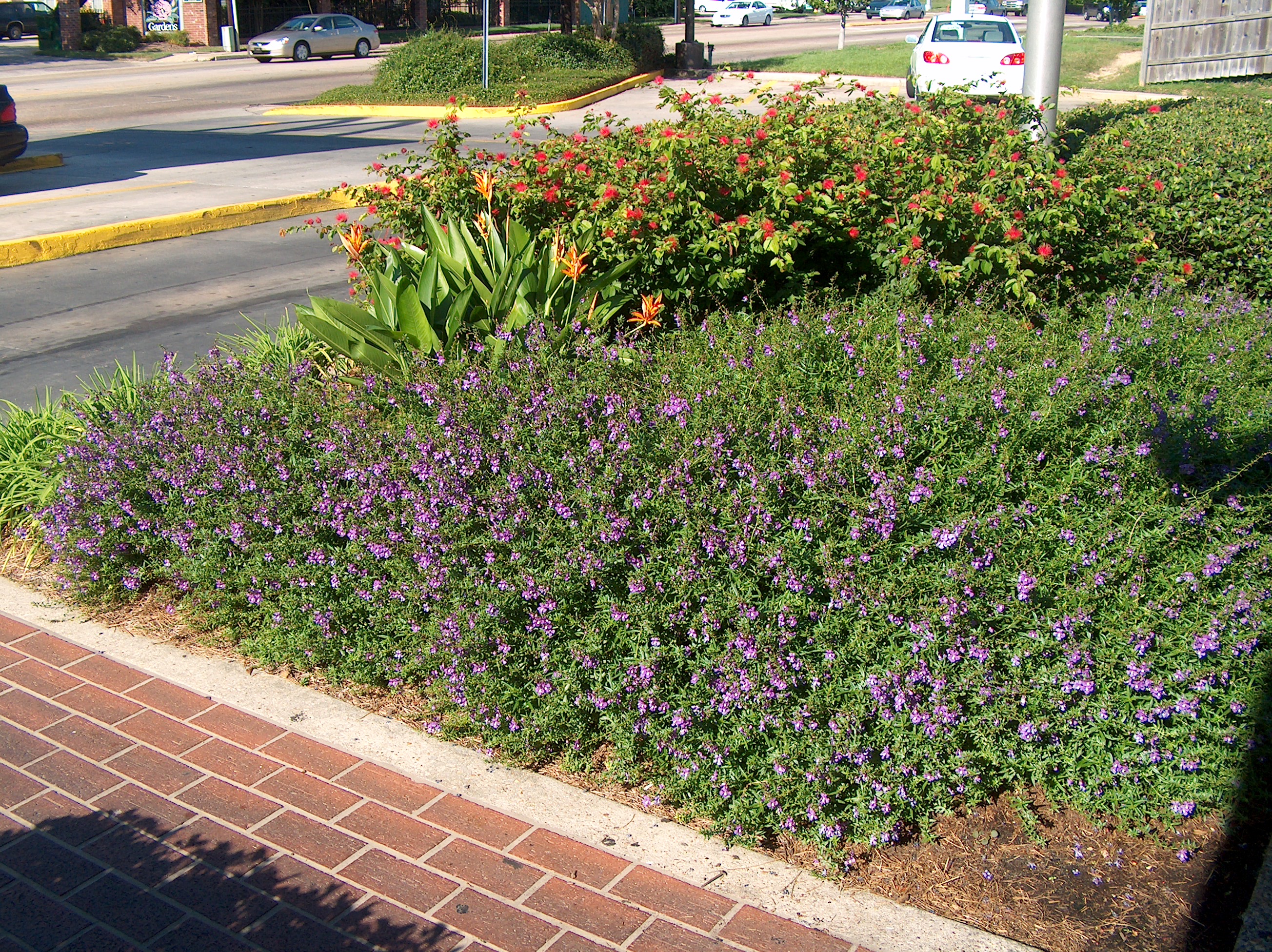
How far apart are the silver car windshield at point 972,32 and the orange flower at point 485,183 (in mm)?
17911

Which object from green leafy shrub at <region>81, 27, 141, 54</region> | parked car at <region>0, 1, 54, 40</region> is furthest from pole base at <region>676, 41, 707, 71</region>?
parked car at <region>0, 1, 54, 40</region>

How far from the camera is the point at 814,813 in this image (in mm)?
3033

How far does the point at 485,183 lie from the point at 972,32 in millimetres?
18874

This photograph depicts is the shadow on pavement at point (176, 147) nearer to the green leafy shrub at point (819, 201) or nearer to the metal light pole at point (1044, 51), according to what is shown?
the green leafy shrub at point (819, 201)

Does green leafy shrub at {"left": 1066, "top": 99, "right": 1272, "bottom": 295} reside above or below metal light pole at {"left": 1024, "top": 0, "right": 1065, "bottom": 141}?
below

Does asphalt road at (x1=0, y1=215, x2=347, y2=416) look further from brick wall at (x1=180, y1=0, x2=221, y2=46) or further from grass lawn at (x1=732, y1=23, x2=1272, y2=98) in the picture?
brick wall at (x1=180, y1=0, x2=221, y2=46)

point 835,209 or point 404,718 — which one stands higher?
point 835,209

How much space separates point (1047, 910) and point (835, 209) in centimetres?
343

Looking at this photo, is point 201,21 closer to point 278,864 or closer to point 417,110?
point 417,110

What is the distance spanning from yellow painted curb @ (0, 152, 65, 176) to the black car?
1.05ft

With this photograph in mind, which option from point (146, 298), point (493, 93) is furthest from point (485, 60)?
point (146, 298)

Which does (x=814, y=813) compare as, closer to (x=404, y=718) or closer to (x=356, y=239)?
(x=404, y=718)

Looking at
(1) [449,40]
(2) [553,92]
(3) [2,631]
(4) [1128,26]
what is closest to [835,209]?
(3) [2,631]

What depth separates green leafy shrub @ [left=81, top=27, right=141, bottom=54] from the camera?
43.3m
